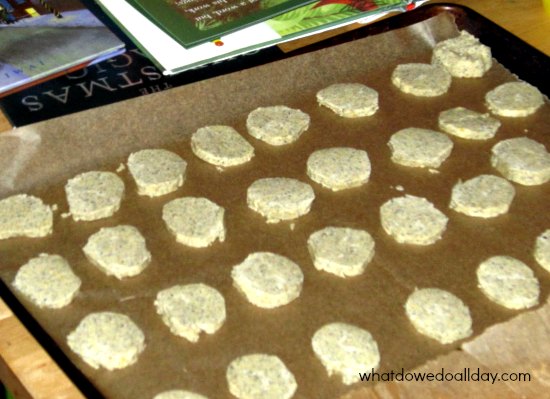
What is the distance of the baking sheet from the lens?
123 centimetres

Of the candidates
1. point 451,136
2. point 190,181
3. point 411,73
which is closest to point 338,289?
point 190,181

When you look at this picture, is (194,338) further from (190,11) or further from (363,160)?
(190,11)

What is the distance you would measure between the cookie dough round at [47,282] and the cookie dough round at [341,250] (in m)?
0.42

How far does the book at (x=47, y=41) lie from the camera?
5.64ft

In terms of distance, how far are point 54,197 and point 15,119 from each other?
0.79 feet

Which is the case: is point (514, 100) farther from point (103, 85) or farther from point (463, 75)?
point (103, 85)

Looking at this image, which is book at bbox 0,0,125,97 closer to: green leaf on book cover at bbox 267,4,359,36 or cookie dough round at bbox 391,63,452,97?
green leaf on book cover at bbox 267,4,359,36

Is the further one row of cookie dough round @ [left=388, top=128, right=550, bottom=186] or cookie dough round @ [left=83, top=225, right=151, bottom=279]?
row of cookie dough round @ [left=388, top=128, right=550, bottom=186]

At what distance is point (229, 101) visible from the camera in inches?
64.4

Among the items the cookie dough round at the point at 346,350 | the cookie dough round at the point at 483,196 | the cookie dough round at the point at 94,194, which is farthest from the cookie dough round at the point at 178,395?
the cookie dough round at the point at 483,196

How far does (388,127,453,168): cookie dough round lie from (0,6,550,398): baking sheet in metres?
0.02

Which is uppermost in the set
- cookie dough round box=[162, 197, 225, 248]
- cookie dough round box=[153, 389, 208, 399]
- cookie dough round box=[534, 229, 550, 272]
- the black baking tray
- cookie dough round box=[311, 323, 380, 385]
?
the black baking tray

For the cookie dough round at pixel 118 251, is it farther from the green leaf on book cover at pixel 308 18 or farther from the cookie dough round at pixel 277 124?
the green leaf on book cover at pixel 308 18

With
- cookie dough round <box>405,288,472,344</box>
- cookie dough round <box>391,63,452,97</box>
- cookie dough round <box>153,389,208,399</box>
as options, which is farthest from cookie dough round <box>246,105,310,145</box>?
cookie dough round <box>153,389,208,399</box>
